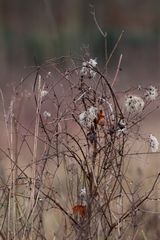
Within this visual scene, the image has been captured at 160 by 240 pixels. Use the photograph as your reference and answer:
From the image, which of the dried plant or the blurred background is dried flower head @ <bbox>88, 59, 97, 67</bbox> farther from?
the blurred background

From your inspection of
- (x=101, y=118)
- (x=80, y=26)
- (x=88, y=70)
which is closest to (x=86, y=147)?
(x=101, y=118)

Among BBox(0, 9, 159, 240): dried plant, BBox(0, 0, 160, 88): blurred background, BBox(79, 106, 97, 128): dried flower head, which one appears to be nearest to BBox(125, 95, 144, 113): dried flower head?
BBox(0, 9, 159, 240): dried plant

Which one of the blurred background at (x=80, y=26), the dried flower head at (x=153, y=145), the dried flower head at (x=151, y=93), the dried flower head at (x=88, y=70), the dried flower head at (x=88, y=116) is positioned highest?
the blurred background at (x=80, y=26)

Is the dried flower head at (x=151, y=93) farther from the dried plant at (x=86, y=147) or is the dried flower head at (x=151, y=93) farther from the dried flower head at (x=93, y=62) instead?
the dried flower head at (x=93, y=62)

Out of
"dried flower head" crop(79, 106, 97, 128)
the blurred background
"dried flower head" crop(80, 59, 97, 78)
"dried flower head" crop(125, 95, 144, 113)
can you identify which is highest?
the blurred background

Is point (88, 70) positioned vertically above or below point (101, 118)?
above

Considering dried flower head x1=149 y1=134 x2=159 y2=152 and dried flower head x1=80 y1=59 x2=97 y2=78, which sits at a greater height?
dried flower head x1=80 y1=59 x2=97 y2=78

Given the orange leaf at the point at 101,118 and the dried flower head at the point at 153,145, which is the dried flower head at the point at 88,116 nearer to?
the orange leaf at the point at 101,118

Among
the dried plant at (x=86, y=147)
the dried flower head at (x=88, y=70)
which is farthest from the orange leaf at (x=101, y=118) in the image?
the dried flower head at (x=88, y=70)

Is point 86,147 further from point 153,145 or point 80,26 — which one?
point 80,26

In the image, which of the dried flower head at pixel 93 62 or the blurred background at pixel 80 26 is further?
the blurred background at pixel 80 26

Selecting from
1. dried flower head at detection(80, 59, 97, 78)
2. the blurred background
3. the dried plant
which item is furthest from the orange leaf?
the blurred background

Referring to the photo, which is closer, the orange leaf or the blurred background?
the orange leaf

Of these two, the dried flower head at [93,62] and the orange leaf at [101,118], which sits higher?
the dried flower head at [93,62]
